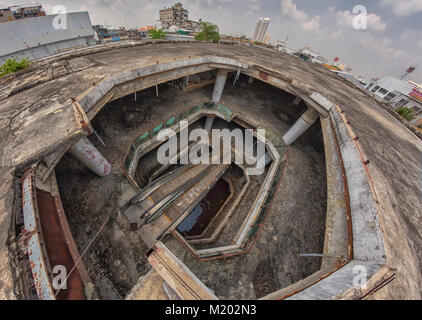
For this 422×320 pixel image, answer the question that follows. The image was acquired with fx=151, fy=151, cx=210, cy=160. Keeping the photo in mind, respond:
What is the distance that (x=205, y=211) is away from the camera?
17.4 metres

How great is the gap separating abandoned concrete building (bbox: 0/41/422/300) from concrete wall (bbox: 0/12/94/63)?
149 ft

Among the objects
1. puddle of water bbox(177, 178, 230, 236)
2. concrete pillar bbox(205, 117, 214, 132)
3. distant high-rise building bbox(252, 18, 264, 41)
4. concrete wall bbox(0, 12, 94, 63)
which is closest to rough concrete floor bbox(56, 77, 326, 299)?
concrete pillar bbox(205, 117, 214, 132)

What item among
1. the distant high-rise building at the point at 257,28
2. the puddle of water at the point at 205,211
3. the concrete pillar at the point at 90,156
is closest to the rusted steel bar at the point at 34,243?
the concrete pillar at the point at 90,156

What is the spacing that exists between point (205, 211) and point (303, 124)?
1342cm

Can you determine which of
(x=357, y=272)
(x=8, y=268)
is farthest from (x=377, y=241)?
(x=8, y=268)

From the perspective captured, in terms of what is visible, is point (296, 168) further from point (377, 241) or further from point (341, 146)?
point (377, 241)

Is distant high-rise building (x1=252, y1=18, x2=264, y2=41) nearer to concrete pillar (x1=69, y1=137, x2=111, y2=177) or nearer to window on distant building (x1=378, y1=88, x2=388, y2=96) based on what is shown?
window on distant building (x1=378, y1=88, x2=388, y2=96)

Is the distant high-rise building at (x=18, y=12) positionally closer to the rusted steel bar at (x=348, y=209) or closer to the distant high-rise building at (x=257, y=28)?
the rusted steel bar at (x=348, y=209)

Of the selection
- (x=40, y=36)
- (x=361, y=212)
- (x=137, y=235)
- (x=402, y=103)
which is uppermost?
(x=402, y=103)

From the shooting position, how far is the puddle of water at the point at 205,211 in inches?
617

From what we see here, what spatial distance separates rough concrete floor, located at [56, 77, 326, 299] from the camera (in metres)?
7.49

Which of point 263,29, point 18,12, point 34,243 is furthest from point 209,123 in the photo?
point 263,29

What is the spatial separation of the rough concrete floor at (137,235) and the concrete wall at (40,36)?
4927 centimetres

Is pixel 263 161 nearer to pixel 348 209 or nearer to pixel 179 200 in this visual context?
pixel 179 200
